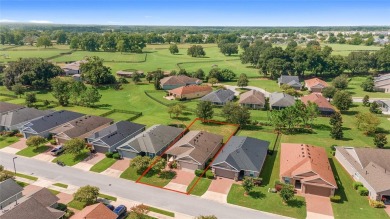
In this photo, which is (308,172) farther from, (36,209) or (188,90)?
(188,90)

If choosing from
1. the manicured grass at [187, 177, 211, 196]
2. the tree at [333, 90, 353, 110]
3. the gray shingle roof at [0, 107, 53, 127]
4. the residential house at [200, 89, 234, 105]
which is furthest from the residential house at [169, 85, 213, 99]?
the manicured grass at [187, 177, 211, 196]

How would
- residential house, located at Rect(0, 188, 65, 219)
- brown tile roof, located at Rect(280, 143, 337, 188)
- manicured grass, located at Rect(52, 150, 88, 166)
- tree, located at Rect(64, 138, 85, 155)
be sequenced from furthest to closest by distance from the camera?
manicured grass, located at Rect(52, 150, 88, 166) → tree, located at Rect(64, 138, 85, 155) → brown tile roof, located at Rect(280, 143, 337, 188) → residential house, located at Rect(0, 188, 65, 219)

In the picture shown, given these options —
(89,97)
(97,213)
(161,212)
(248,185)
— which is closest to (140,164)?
(161,212)

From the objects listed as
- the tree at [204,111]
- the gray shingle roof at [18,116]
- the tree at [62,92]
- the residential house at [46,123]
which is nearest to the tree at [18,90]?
the tree at [62,92]

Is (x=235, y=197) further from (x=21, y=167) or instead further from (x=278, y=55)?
(x=278, y=55)

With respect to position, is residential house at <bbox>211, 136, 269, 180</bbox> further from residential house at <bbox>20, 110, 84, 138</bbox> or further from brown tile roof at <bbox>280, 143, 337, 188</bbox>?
residential house at <bbox>20, 110, 84, 138</bbox>

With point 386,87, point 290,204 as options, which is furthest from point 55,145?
point 386,87
